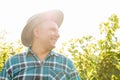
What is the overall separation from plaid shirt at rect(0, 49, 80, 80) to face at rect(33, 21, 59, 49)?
163 mm

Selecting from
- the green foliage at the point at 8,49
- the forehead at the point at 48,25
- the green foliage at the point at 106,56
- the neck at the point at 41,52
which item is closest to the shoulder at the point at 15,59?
the neck at the point at 41,52

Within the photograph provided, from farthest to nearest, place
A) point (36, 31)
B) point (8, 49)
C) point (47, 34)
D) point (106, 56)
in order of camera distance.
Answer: point (8, 49) < point (106, 56) < point (36, 31) < point (47, 34)

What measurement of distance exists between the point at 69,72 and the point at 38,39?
459 millimetres

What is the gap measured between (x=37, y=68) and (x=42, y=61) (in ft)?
0.29

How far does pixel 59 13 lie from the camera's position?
3.73m

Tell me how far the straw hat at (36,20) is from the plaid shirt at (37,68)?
0.18m

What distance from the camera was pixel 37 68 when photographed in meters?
3.51

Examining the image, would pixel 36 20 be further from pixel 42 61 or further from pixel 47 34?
pixel 42 61

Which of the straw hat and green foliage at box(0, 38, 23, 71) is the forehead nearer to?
the straw hat

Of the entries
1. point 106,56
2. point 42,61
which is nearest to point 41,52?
point 42,61

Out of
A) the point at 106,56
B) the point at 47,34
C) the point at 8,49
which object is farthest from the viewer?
the point at 8,49

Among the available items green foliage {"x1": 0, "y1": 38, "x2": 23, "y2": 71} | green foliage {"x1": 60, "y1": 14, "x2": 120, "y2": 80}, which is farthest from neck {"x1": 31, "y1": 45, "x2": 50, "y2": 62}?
green foliage {"x1": 0, "y1": 38, "x2": 23, "y2": 71}

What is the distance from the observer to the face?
3430mm

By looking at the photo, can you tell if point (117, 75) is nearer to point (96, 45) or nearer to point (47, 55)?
point (96, 45)
